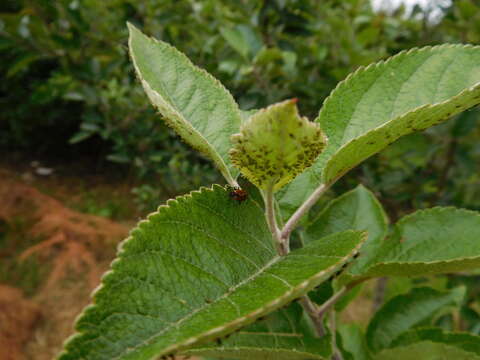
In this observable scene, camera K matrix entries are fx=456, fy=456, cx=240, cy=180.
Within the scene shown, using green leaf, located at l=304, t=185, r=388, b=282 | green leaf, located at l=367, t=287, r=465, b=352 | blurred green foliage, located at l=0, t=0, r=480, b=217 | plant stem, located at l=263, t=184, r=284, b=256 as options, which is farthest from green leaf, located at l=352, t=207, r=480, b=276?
blurred green foliage, located at l=0, t=0, r=480, b=217

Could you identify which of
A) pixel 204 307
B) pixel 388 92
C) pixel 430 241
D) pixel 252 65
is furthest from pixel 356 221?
pixel 252 65

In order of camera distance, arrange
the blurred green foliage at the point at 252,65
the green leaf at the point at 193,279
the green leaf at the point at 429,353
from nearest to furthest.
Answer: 1. the green leaf at the point at 193,279
2. the green leaf at the point at 429,353
3. the blurred green foliage at the point at 252,65

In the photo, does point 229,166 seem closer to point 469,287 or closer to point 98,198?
point 469,287

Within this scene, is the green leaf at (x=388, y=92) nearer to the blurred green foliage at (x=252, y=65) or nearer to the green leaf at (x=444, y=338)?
the green leaf at (x=444, y=338)

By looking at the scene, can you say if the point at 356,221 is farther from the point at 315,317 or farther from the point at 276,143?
the point at 276,143

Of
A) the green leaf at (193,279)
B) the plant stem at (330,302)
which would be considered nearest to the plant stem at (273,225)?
the green leaf at (193,279)

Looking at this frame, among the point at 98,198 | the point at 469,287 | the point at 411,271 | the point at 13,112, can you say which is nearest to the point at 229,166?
the point at 411,271


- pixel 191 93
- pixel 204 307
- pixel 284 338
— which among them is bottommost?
pixel 284 338
